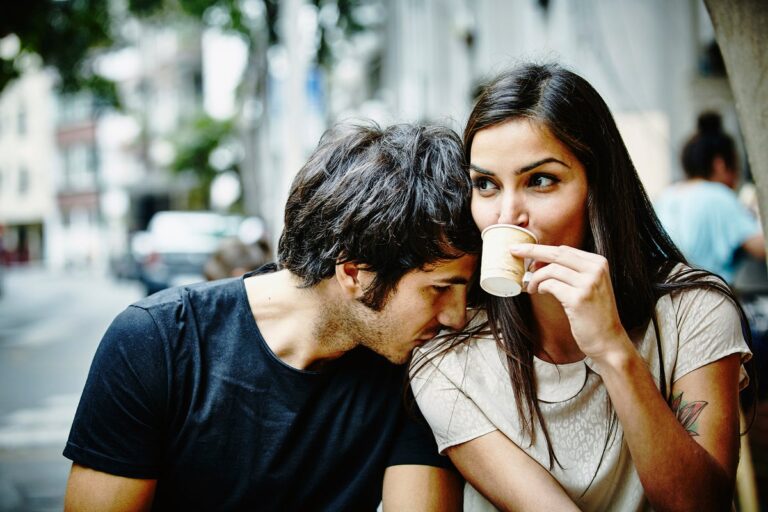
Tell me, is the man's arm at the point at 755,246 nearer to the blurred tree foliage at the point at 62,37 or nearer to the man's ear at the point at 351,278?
the man's ear at the point at 351,278

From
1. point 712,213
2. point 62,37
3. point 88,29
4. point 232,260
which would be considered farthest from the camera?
point 88,29

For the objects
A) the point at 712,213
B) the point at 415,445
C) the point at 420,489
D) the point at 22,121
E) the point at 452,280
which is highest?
the point at 22,121

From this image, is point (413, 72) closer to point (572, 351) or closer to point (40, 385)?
point (40, 385)

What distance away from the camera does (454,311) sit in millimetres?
2207

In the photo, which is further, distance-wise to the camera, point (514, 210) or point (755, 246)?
point (755, 246)

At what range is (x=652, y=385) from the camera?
5.68 feet

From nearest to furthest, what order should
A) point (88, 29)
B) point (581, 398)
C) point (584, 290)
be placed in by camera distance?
point (584, 290) → point (581, 398) → point (88, 29)

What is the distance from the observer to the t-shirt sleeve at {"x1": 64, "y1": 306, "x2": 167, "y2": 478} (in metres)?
2.08

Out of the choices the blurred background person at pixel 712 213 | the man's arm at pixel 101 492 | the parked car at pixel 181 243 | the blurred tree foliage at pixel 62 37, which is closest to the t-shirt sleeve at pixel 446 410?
the man's arm at pixel 101 492

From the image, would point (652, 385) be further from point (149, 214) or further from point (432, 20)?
point (149, 214)

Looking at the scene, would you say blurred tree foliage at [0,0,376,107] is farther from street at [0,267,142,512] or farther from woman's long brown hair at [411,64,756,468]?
woman's long brown hair at [411,64,756,468]

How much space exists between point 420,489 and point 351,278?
0.69 metres

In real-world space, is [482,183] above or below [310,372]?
above

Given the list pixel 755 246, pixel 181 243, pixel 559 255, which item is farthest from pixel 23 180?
pixel 559 255
